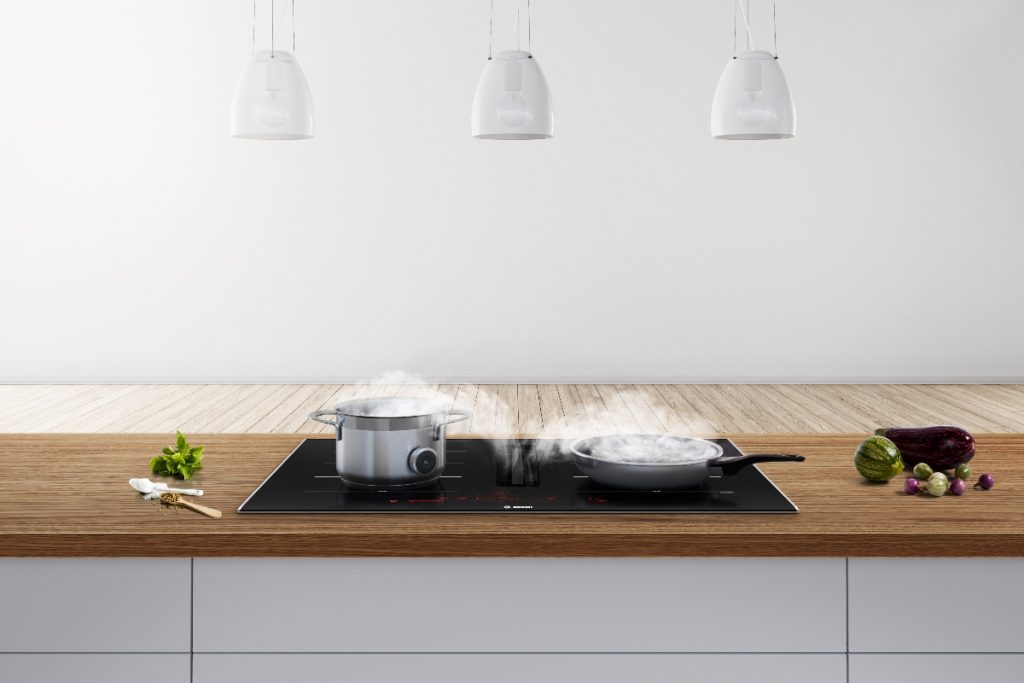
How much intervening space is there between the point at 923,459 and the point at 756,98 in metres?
0.87

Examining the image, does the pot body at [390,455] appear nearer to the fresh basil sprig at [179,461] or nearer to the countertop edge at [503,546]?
the countertop edge at [503,546]

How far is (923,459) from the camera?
5.14 feet

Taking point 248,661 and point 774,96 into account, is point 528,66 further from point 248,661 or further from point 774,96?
point 248,661

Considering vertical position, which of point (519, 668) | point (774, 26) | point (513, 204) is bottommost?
point (519, 668)

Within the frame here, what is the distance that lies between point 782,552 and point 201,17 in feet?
21.7

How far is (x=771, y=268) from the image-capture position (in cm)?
700

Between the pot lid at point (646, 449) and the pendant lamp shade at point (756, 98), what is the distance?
86 cm

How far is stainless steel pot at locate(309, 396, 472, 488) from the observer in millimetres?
1383

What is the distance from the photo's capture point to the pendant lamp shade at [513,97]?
6.40 ft

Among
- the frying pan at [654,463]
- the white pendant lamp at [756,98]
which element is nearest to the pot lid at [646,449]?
the frying pan at [654,463]

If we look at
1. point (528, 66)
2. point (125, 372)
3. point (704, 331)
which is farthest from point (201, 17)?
point (528, 66)

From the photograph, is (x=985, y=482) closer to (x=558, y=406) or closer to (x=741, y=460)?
(x=741, y=460)

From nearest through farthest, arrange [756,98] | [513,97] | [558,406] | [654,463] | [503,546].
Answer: [503,546] < [654,463] < [513,97] < [756,98] < [558,406]

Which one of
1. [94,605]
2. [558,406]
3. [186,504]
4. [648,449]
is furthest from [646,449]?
[558,406]
